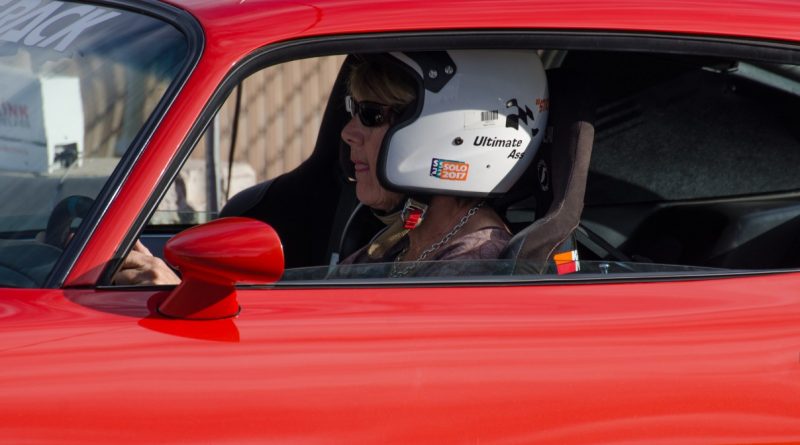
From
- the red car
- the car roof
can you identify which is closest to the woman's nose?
the red car

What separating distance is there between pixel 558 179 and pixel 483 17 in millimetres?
452

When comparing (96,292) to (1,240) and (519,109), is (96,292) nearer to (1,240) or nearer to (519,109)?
(1,240)

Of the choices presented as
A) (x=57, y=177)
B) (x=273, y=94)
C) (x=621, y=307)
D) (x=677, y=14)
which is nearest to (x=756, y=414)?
(x=621, y=307)

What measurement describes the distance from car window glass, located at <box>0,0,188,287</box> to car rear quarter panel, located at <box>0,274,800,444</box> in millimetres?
219

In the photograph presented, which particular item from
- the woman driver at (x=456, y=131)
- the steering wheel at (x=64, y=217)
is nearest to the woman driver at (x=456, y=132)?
the woman driver at (x=456, y=131)

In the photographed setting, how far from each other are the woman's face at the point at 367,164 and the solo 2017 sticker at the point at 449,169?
0.24 metres

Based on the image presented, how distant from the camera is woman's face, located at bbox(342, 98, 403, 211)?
2654 mm

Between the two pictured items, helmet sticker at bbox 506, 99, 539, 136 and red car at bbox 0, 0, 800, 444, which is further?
helmet sticker at bbox 506, 99, 539, 136

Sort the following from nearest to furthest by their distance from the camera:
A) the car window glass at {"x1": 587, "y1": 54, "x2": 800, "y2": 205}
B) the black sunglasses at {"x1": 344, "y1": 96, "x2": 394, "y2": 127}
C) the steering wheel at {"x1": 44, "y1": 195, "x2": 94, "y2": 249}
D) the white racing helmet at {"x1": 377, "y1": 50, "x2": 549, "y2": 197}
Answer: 1. the steering wheel at {"x1": 44, "y1": 195, "x2": 94, "y2": 249}
2. the white racing helmet at {"x1": 377, "y1": 50, "x2": 549, "y2": 197}
3. the black sunglasses at {"x1": 344, "y1": 96, "x2": 394, "y2": 127}
4. the car window glass at {"x1": 587, "y1": 54, "x2": 800, "y2": 205}

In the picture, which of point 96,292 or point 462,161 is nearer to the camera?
point 96,292

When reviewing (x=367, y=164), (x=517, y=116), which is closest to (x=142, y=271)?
(x=367, y=164)

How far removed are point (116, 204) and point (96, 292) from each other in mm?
151

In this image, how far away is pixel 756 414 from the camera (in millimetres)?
1900

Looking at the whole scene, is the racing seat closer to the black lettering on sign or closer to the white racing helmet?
the white racing helmet
